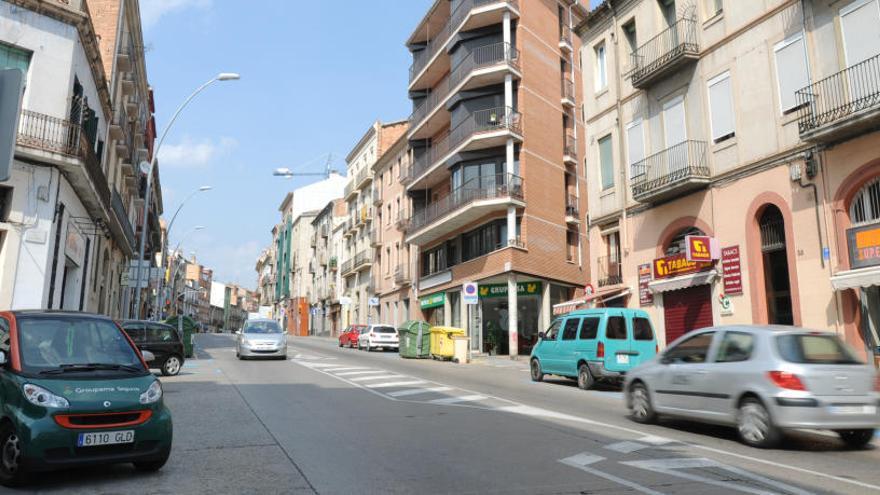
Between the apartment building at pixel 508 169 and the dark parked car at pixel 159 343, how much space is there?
15.5m

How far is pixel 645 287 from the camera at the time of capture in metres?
21.5

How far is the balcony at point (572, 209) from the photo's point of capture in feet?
113

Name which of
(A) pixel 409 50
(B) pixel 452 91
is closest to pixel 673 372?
(B) pixel 452 91

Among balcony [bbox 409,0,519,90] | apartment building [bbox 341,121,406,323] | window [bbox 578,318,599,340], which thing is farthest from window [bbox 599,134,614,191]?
apartment building [bbox 341,121,406,323]

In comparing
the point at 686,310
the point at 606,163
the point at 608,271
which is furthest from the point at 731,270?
the point at 606,163

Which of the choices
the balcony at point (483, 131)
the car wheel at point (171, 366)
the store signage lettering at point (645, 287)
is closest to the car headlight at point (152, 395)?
the car wheel at point (171, 366)

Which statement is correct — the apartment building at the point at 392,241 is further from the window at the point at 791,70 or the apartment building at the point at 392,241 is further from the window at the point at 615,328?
the window at the point at 791,70

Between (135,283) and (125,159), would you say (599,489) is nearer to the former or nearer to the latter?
(135,283)

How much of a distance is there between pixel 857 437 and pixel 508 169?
80.4 feet

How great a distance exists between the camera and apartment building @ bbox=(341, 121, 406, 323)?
182ft

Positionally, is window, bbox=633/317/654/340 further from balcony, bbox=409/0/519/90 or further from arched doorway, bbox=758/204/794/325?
balcony, bbox=409/0/519/90

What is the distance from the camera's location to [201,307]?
531 ft

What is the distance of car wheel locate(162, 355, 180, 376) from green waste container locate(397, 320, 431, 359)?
11.7 meters

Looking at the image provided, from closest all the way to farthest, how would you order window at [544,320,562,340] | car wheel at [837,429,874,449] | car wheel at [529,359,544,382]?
car wheel at [837,429,874,449] → window at [544,320,562,340] → car wheel at [529,359,544,382]
